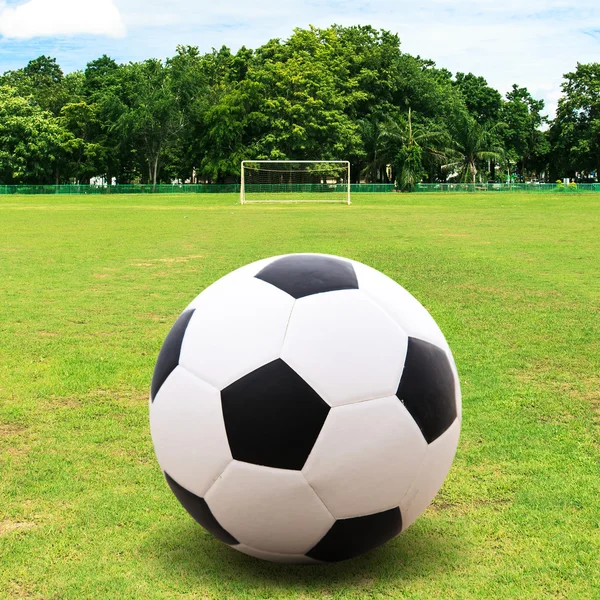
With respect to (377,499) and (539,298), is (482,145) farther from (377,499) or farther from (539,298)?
(377,499)

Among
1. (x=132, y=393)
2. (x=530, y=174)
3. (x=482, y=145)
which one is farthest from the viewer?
(x=530, y=174)

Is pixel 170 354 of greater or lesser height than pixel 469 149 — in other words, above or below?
below

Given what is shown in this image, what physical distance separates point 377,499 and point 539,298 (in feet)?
22.4

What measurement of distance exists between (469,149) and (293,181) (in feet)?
68.2

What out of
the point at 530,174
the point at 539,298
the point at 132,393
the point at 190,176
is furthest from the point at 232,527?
the point at 530,174

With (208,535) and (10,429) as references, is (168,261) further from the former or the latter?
(208,535)

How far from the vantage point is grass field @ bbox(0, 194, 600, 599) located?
9.39ft

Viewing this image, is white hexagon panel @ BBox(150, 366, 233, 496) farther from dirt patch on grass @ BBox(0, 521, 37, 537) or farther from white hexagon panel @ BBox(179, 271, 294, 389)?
dirt patch on grass @ BBox(0, 521, 37, 537)

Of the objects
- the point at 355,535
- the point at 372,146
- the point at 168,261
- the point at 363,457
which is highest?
the point at 372,146

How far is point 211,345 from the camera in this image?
9.40 feet

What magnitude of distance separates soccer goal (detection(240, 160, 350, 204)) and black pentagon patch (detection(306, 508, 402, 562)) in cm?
4796

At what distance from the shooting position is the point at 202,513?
2902mm

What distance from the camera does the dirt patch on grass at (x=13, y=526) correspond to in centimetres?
329

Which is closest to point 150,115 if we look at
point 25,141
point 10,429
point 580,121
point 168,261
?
point 25,141
